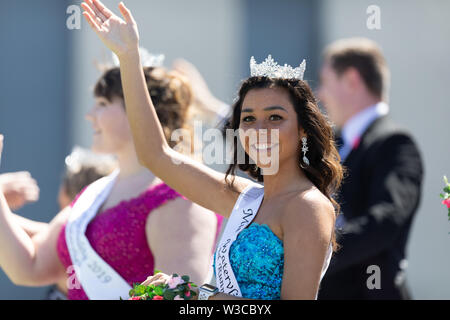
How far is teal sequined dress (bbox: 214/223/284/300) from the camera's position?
1.72 meters

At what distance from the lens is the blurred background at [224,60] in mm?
6617

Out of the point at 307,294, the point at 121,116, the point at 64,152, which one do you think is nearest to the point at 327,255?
the point at 307,294

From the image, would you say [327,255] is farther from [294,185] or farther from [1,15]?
[1,15]

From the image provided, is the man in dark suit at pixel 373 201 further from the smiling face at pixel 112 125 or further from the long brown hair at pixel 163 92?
the smiling face at pixel 112 125

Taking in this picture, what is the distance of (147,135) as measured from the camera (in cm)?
201

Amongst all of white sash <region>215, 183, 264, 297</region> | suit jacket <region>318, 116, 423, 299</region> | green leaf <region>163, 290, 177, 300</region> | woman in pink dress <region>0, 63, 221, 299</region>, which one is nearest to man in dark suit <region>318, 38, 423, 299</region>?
suit jacket <region>318, 116, 423, 299</region>

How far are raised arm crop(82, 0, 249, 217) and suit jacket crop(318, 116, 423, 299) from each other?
1.12 metres

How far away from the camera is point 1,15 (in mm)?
6727

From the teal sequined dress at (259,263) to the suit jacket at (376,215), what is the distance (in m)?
1.30

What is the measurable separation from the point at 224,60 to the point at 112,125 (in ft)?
15.1

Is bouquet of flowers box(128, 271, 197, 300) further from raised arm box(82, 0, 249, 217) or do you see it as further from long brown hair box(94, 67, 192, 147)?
long brown hair box(94, 67, 192, 147)

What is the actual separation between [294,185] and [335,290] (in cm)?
142

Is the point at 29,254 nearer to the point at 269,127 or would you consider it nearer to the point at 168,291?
the point at 168,291

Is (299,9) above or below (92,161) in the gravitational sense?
above
